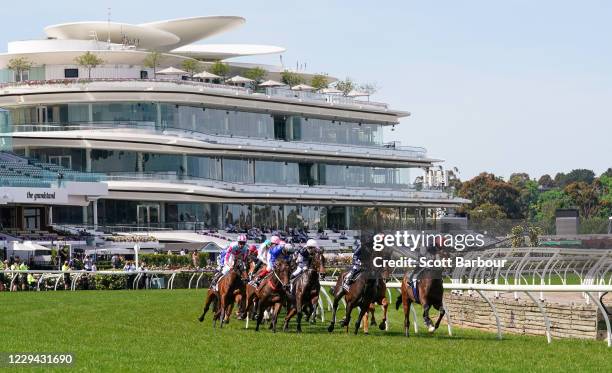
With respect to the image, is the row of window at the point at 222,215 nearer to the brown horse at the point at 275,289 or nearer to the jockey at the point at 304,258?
the brown horse at the point at 275,289

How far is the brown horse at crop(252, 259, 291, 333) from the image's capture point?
23219mm

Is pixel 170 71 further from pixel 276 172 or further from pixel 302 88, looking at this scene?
pixel 302 88

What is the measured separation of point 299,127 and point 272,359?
65226mm

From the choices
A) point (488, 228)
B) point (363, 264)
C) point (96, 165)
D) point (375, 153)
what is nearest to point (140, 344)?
point (363, 264)

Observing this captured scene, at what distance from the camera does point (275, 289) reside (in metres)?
23.2

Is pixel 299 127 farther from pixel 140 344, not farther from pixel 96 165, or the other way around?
pixel 140 344

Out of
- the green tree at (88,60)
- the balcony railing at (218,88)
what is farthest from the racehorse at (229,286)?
the green tree at (88,60)

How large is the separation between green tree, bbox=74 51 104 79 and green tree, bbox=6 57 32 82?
2.68 metres

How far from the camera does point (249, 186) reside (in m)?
75.9

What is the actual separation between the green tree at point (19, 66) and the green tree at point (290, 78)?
53.7 ft

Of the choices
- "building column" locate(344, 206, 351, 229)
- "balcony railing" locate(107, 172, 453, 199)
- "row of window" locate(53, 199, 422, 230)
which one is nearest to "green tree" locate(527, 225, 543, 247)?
"row of window" locate(53, 199, 422, 230)

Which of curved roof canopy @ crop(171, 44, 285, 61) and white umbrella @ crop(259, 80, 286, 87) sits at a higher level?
curved roof canopy @ crop(171, 44, 285, 61)

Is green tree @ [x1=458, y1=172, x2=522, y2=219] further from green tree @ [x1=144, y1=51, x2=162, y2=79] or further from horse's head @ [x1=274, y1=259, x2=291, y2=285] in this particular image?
horse's head @ [x1=274, y1=259, x2=291, y2=285]

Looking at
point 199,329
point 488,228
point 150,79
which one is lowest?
point 199,329
